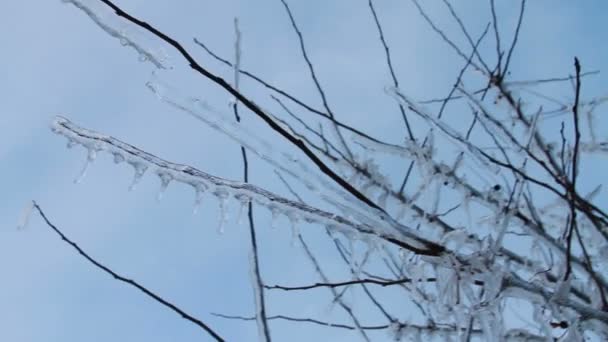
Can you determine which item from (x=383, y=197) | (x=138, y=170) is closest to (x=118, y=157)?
(x=138, y=170)

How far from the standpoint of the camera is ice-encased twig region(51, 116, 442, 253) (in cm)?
125

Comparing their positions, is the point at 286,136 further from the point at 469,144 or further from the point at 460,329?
the point at 469,144

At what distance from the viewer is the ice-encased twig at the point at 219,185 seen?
1.25m

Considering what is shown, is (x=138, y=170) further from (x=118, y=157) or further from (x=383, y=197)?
(x=383, y=197)

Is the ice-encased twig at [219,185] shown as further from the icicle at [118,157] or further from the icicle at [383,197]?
the icicle at [383,197]

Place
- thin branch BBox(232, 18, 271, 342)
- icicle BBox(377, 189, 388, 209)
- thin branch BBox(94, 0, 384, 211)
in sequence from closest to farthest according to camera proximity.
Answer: thin branch BBox(94, 0, 384, 211)
thin branch BBox(232, 18, 271, 342)
icicle BBox(377, 189, 388, 209)

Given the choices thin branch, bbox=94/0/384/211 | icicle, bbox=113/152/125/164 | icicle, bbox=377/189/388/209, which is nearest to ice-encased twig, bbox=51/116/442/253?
icicle, bbox=113/152/125/164

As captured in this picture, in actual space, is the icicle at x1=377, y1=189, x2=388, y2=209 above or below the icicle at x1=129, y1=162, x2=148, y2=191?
above

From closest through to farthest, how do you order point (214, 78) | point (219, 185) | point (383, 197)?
1. point (214, 78)
2. point (219, 185)
3. point (383, 197)

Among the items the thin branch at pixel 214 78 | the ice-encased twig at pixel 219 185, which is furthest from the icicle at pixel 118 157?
the thin branch at pixel 214 78

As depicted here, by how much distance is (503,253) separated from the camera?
1.91 meters

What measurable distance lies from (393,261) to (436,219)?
229 millimetres

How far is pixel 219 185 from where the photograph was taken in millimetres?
1305

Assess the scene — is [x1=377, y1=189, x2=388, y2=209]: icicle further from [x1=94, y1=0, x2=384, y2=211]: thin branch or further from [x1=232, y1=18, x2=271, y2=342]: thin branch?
[x1=94, y1=0, x2=384, y2=211]: thin branch
